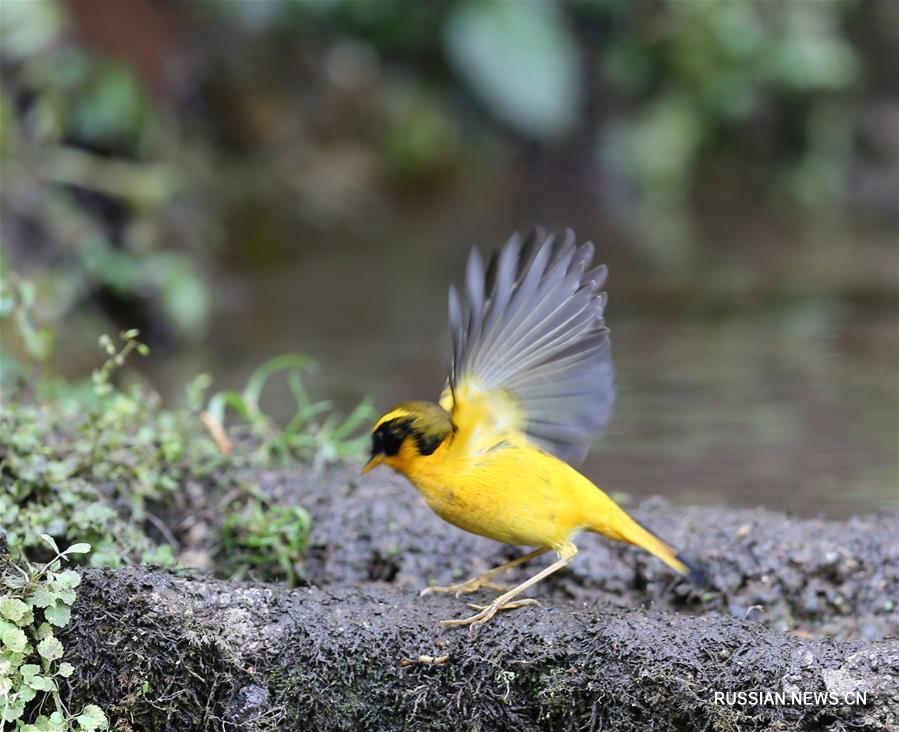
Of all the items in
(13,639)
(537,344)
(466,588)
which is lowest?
(13,639)

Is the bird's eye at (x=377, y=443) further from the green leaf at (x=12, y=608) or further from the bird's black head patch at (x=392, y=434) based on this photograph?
the green leaf at (x=12, y=608)

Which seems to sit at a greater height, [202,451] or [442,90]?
[442,90]

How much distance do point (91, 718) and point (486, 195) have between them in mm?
11082

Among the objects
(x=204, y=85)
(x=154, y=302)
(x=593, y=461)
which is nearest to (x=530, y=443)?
(x=593, y=461)

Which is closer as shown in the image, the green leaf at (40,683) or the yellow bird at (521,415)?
the green leaf at (40,683)

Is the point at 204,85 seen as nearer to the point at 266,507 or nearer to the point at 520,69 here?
the point at 520,69

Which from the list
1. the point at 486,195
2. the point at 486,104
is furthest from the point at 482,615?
the point at 486,104

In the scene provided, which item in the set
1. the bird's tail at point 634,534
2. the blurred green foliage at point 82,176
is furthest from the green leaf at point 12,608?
the blurred green foliage at point 82,176

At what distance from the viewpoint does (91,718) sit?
235 cm

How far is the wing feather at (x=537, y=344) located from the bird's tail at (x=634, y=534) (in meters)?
0.16

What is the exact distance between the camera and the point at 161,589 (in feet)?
8.22

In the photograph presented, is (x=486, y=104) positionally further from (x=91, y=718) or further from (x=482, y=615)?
(x=91, y=718)

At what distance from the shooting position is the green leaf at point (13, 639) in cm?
231

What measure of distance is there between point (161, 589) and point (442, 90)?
457 inches
